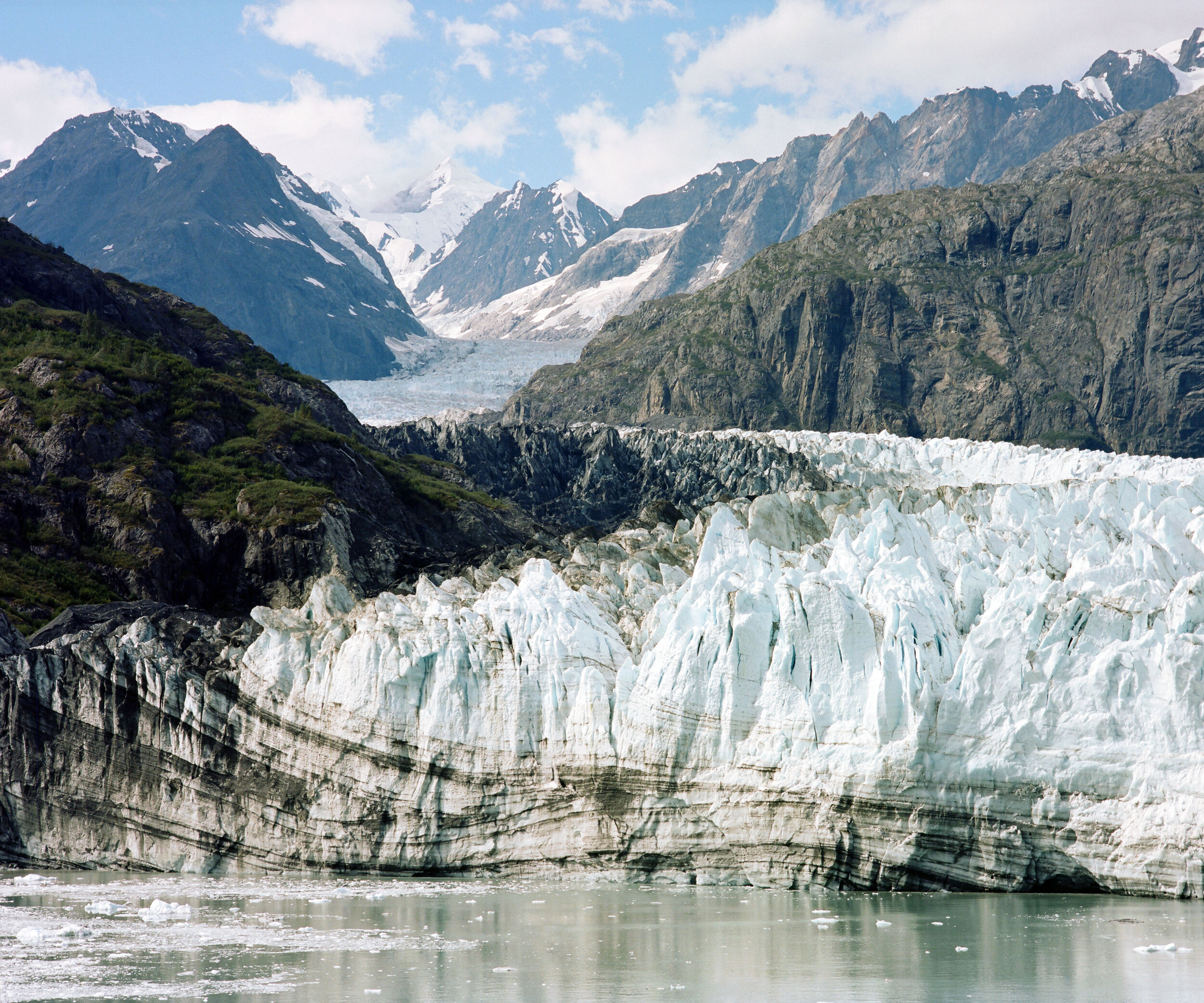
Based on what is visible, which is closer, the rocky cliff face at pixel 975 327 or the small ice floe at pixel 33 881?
the small ice floe at pixel 33 881

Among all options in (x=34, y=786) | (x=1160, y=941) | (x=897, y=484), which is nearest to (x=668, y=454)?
(x=897, y=484)

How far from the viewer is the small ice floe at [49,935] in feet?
74.9

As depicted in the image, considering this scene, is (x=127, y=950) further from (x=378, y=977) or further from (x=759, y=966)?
(x=759, y=966)

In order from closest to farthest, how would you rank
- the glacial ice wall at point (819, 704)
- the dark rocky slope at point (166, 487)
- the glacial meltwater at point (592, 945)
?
1. the glacial meltwater at point (592, 945)
2. the glacial ice wall at point (819, 704)
3. the dark rocky slope at point (166, 487)

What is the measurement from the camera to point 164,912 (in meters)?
25.3

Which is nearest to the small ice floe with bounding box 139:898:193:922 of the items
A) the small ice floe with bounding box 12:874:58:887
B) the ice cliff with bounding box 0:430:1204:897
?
the small ice floe with bounding box 12:874:58:887

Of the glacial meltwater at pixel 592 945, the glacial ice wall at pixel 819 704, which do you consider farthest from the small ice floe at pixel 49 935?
the glacial ice wall at pixel 819 704

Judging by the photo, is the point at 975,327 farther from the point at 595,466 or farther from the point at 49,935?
the point at 49,935

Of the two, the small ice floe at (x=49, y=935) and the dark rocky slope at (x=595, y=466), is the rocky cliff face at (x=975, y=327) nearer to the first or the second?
the dark rocky slope at (x=595, y=466)

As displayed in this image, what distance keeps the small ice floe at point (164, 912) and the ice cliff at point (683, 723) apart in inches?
203

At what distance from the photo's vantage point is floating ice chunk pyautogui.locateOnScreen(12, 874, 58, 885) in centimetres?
2927

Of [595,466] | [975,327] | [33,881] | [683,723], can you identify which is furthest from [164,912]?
[975,327]

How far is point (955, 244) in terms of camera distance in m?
160

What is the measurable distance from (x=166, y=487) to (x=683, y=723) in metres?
45.4
